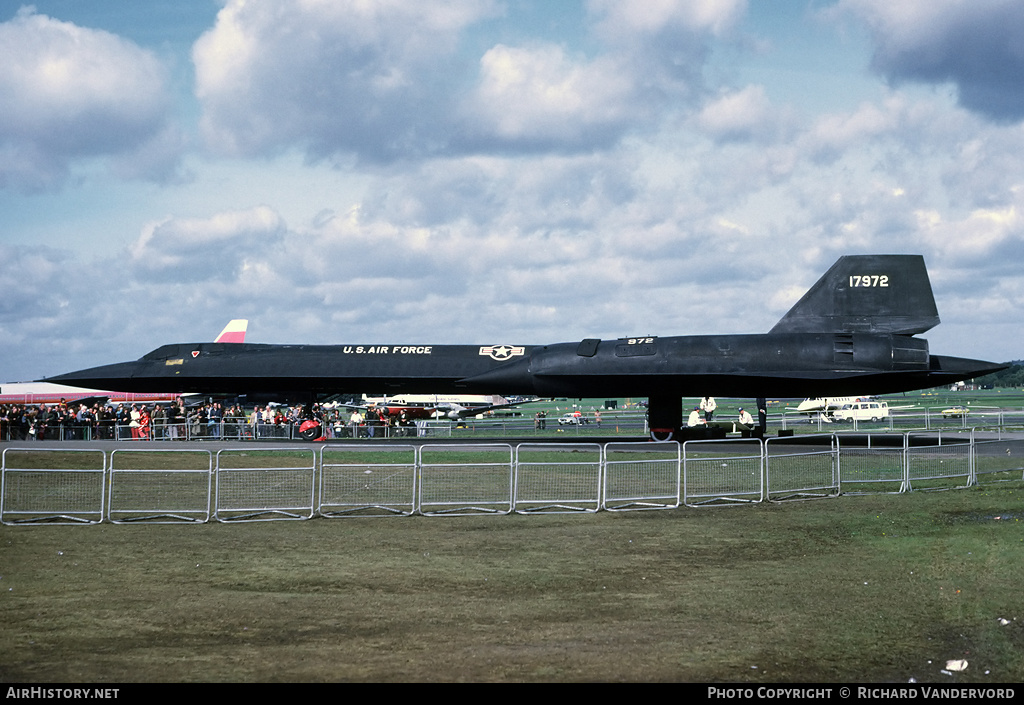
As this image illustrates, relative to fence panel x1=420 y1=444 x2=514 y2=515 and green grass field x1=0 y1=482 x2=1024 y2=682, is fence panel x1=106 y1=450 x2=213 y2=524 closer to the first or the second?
green grass field x1=0 y1=482 x2=1024 y2=682

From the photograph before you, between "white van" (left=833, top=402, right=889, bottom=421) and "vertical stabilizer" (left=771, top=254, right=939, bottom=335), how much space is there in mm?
22833

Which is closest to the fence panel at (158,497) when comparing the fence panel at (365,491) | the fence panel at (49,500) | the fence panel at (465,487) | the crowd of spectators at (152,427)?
the fence panel at (49,500)

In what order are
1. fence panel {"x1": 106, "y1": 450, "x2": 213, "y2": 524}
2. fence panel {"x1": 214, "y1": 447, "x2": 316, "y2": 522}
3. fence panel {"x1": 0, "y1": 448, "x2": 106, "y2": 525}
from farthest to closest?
fence panel {"x1": 214, "y1": 447, "x2": 316, "y2": 522}, fence panel {"x1": 106, "y1": 450, "x2": 213, "y2": 524}, fence panel {"x1": 0, "y1": 448, "x2": 106, "y2": 525}

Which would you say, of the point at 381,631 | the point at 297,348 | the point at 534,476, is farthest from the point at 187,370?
the point at 381,631

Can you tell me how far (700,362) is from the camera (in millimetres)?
30109

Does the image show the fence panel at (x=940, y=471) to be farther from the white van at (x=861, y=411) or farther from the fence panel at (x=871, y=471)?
the white van at (x=861, y=411)

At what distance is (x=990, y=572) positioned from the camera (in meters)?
9.81

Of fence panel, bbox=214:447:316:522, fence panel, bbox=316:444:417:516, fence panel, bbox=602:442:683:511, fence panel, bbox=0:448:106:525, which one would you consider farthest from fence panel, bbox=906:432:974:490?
fence panel, bbox=0:448:106:525

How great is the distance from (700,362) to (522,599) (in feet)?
72.6

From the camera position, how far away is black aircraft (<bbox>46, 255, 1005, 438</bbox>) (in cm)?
2908

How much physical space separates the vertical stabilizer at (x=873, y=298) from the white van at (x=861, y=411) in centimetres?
2283

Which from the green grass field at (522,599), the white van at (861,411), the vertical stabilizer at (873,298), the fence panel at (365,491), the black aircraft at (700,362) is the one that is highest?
the vertical stabilizer at (873,298)

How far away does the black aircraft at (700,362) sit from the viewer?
95.4 ft
